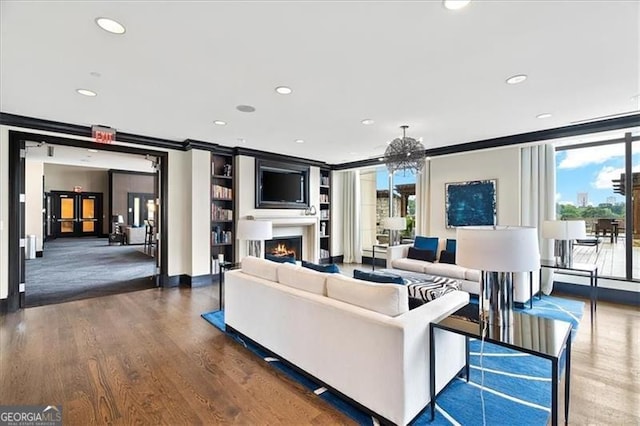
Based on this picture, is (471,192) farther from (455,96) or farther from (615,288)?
(455,96)

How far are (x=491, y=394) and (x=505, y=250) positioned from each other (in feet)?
4.09

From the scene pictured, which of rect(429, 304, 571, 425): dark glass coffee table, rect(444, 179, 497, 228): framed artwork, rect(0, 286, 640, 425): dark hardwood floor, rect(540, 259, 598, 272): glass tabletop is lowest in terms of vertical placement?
rect(0, 286, 640, 425): dark hardwood floor

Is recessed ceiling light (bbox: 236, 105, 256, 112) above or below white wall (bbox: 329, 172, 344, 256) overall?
above

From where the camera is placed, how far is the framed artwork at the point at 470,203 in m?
5.79

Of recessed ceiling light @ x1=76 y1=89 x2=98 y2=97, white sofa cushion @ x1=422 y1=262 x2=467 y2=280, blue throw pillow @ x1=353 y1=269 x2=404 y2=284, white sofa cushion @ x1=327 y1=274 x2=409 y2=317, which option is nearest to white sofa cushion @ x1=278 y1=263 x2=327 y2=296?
white sofa cushion @ x1=327 y1=274 x2=409 y2=317

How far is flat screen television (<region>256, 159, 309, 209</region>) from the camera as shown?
6633mm

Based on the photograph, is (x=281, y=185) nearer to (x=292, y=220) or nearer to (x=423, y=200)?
(x=292, y=220)

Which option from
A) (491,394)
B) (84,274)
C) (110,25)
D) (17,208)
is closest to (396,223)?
(491,394)

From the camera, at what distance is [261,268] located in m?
3.24

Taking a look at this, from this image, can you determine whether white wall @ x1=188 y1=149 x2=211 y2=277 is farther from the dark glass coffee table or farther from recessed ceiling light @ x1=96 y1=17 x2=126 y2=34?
the dark glass coffee table

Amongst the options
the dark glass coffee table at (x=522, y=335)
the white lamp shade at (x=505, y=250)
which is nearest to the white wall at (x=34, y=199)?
the dark glass coffee table at (x=522, y=335)

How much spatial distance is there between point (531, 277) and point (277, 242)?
4.95 m

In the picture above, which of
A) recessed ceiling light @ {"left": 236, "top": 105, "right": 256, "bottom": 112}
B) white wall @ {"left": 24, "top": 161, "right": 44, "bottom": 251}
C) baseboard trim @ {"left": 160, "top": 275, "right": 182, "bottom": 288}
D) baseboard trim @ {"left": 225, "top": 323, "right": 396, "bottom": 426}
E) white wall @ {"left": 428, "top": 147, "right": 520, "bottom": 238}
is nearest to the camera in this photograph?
baseboard trim @ {"left": 225, "top": 323, "right": 396, "bottom": 426}

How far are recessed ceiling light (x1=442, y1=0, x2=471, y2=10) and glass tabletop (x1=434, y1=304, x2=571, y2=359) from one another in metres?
2.06
